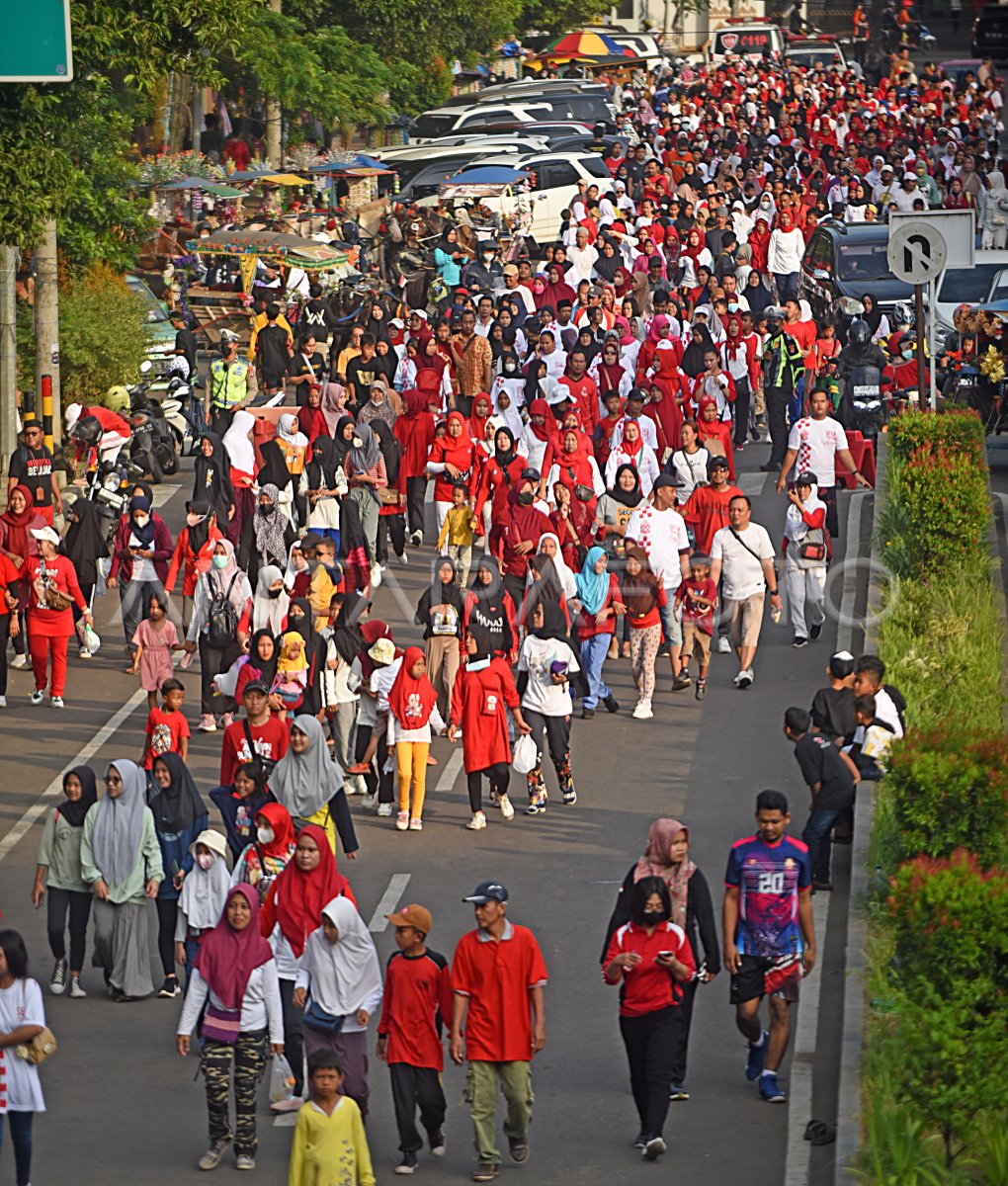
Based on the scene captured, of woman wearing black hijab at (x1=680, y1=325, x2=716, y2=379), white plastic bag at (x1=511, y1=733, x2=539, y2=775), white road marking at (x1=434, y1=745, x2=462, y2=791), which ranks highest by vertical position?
woman wearing black hijab at (x1=680, y1=325, x2=716, y2=379)

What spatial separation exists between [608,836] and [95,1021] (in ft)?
13.4

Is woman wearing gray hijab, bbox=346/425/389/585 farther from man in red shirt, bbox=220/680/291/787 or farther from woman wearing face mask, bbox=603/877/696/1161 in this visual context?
woman wearing face mask, bbox=603/877/696/1161

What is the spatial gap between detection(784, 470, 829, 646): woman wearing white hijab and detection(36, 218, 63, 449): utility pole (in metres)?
9.27

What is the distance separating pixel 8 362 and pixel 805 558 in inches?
400

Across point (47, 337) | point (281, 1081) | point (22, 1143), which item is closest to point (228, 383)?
point (47, 337)

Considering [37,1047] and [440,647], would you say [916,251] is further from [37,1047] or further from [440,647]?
[37,1047]

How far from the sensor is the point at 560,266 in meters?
31.0

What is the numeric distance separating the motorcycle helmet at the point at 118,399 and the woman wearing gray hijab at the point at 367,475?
617 cm

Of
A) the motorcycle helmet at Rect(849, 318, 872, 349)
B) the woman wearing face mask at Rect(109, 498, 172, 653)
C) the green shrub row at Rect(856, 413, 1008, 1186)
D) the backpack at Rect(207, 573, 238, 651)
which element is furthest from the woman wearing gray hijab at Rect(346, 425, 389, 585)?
the motorcycle helmet at Rect(849, 318, 872, 349)

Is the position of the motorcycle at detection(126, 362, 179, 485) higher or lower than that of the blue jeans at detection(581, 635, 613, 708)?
higher

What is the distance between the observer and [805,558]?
66.5 ft

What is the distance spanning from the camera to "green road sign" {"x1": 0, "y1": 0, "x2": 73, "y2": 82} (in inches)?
693

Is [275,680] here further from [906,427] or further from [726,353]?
[726,353]

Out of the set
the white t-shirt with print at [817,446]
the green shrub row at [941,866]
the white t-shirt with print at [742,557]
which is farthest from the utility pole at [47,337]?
the green shrub row at [941,866]
